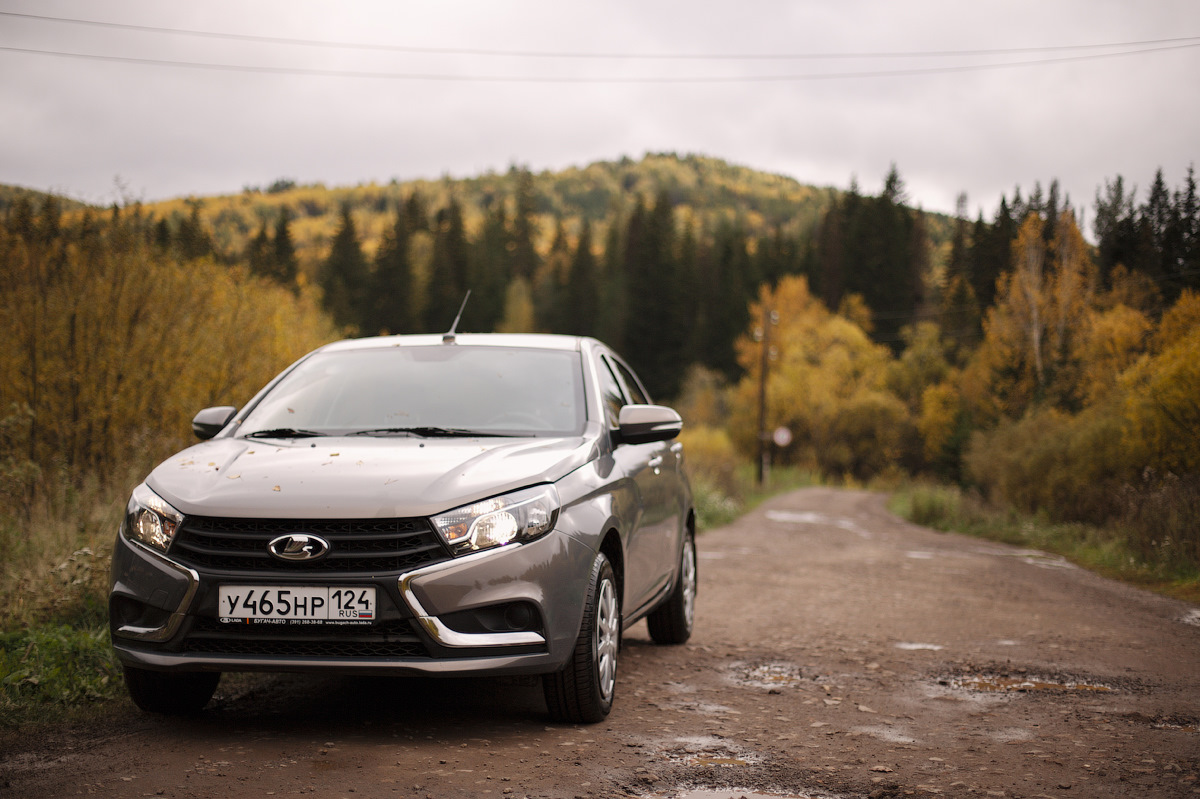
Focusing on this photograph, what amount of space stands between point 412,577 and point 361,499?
1.22 ft

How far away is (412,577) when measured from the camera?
4.05m

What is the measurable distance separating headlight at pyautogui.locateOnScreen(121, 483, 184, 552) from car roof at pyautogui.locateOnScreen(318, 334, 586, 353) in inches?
71.2

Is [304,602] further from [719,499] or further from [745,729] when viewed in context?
[719,499]

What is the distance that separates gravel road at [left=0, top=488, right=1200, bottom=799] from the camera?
3883mm

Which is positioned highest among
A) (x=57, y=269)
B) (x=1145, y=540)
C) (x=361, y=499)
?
(x=57, y=269)

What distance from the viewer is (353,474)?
4.39 meters

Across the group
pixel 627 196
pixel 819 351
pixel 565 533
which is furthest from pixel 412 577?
pixel 627 196

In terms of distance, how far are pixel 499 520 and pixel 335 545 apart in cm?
64

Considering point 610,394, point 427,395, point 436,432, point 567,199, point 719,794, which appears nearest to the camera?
point 719,794

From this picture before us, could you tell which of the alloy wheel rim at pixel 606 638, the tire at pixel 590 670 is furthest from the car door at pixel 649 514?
the tire at pixel 590 670

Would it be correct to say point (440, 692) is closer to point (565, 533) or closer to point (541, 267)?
point (565, 533)

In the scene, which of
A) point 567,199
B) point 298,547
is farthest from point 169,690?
point 567,199

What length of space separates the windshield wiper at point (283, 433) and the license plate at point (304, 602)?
47.7 inches

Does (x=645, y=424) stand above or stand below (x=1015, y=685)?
above
